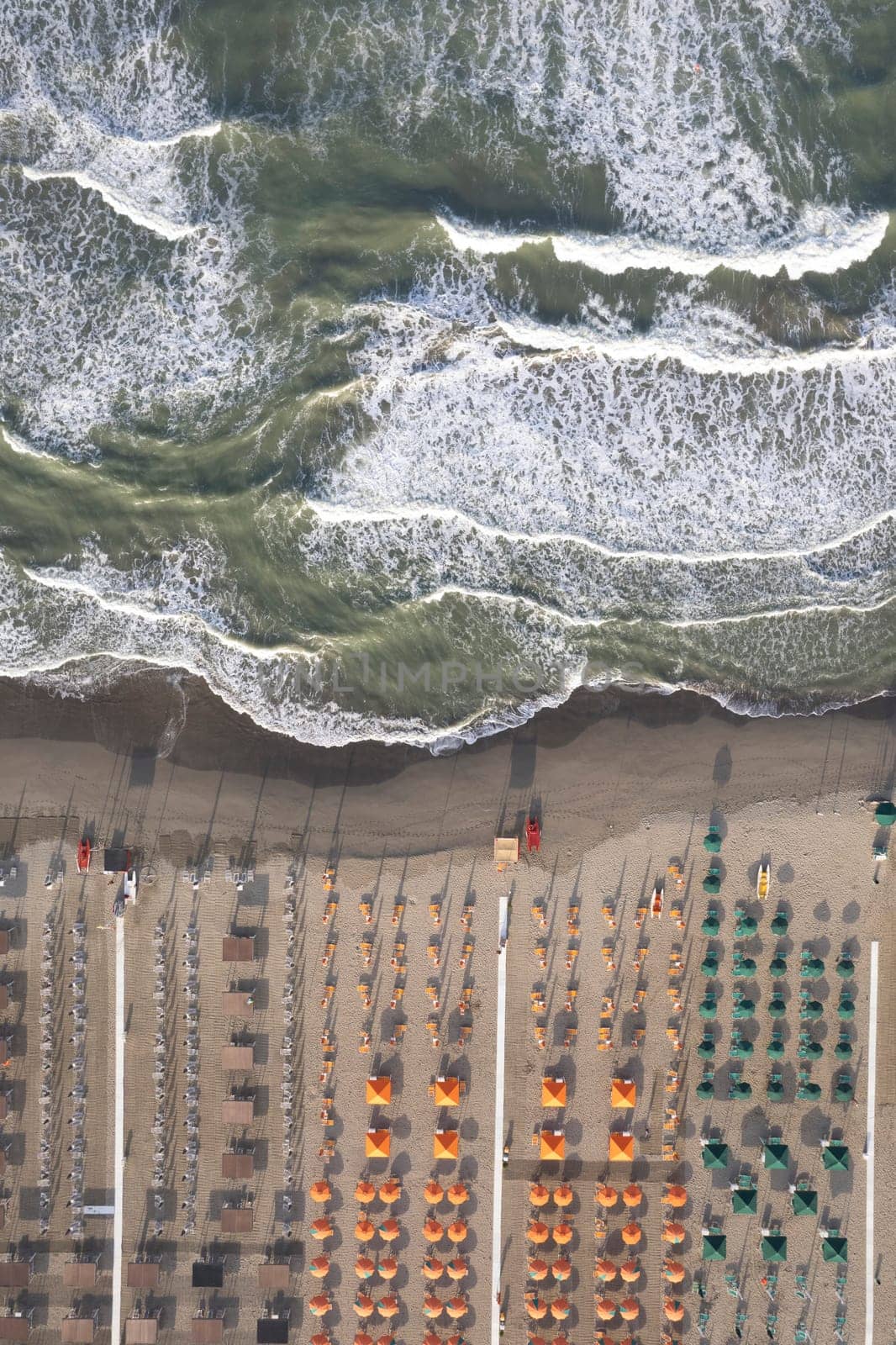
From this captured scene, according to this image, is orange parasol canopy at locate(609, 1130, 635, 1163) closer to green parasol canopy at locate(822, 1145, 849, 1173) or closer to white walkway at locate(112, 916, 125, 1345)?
green parasol canopy at locate(822, 1145, 849, 1173)

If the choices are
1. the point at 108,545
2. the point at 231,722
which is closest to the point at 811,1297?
the point at 231,722

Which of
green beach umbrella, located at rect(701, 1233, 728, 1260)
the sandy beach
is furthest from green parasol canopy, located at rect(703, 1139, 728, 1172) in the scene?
green beach umbrella, located at rect(701, 1233, 728, 1260)

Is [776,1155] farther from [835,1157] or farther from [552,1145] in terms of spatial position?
[552,1145]

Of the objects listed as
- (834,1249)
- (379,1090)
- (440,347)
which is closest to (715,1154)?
(834,1249)

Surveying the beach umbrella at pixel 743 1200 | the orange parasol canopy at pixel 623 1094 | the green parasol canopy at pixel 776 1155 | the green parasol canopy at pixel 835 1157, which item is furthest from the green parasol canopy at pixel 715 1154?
the green parasol canopy at pixel 835 1157

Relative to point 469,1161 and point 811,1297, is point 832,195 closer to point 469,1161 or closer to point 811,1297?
point 469,1161

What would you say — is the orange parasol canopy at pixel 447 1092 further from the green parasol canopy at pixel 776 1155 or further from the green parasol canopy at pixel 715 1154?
the green parasol canopy at pixel 776 1155
